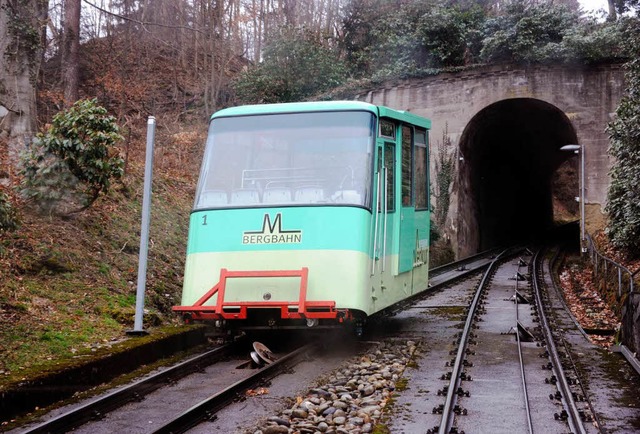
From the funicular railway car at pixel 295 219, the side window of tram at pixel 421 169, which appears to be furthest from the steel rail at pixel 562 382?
the side window of tram at pixel 421 169

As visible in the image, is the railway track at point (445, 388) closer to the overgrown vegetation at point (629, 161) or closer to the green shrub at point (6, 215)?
the green shrub at point (6, 215)

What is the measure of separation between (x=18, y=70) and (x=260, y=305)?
275 inches

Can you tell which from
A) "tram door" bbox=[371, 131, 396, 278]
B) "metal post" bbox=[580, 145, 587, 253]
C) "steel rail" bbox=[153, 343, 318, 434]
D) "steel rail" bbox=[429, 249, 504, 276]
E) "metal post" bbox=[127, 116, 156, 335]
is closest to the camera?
"steel rail" bbox=[153, 343, 318, 434]

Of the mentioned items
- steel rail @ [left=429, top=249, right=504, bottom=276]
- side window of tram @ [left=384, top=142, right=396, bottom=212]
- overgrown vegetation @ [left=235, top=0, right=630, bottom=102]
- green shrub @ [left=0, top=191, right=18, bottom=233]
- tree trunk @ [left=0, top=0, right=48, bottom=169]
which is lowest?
steel rail @ [left=429, top=249, right=504, bottom=276]

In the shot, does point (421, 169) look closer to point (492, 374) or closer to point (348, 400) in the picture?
point (492, 374)

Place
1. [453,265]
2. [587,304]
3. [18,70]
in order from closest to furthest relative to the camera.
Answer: [18,70], [587,304], [453,265]

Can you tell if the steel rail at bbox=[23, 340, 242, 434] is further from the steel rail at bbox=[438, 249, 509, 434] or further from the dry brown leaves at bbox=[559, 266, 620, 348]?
the dry brown leaves at bbox=[559, 266, 620, 348]

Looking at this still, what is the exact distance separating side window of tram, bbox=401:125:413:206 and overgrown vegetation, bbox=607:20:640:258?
22.0 feet

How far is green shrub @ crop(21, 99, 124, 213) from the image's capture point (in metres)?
10.9

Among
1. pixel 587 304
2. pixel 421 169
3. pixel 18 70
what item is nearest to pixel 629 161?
pixel 587 304

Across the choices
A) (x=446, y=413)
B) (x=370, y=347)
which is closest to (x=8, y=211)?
(x=370, y=347)

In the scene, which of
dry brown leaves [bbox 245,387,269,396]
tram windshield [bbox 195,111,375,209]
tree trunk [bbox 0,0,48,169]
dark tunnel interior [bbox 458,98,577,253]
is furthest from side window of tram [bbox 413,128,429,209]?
dark tunnel interior [bbox 458,98,577,253]

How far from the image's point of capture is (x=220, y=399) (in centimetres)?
654

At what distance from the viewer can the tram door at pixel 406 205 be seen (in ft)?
32.4
